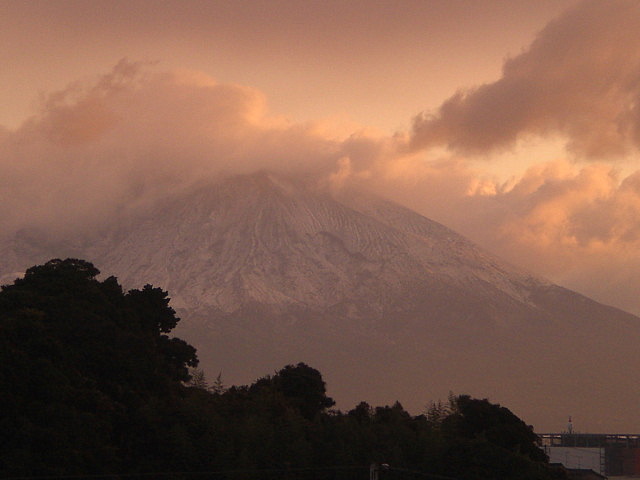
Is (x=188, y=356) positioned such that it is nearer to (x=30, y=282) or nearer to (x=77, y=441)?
(x=30, y=282)

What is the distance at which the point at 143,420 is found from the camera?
90750 millimetres

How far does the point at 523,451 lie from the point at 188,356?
36.9 meters

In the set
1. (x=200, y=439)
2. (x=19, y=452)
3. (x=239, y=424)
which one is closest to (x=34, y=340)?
(x=19, y=452)

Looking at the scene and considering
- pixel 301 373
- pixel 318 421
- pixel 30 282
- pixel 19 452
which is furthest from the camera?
pixel 301 373

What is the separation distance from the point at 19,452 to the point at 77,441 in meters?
5.12

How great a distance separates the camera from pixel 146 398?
311 ft

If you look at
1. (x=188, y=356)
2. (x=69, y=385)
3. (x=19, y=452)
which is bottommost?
(x=19, y=452)

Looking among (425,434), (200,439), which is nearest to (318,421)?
(425,434)

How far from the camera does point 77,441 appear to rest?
8194 cm

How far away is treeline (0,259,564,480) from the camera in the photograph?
3191 inches

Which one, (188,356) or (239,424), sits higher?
(188,356)

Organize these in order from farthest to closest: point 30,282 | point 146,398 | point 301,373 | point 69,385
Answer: point 301,373, point 30,282, point 146,398, point 69,385

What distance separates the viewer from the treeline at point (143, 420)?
8106cm

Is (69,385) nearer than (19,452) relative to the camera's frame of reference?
No
